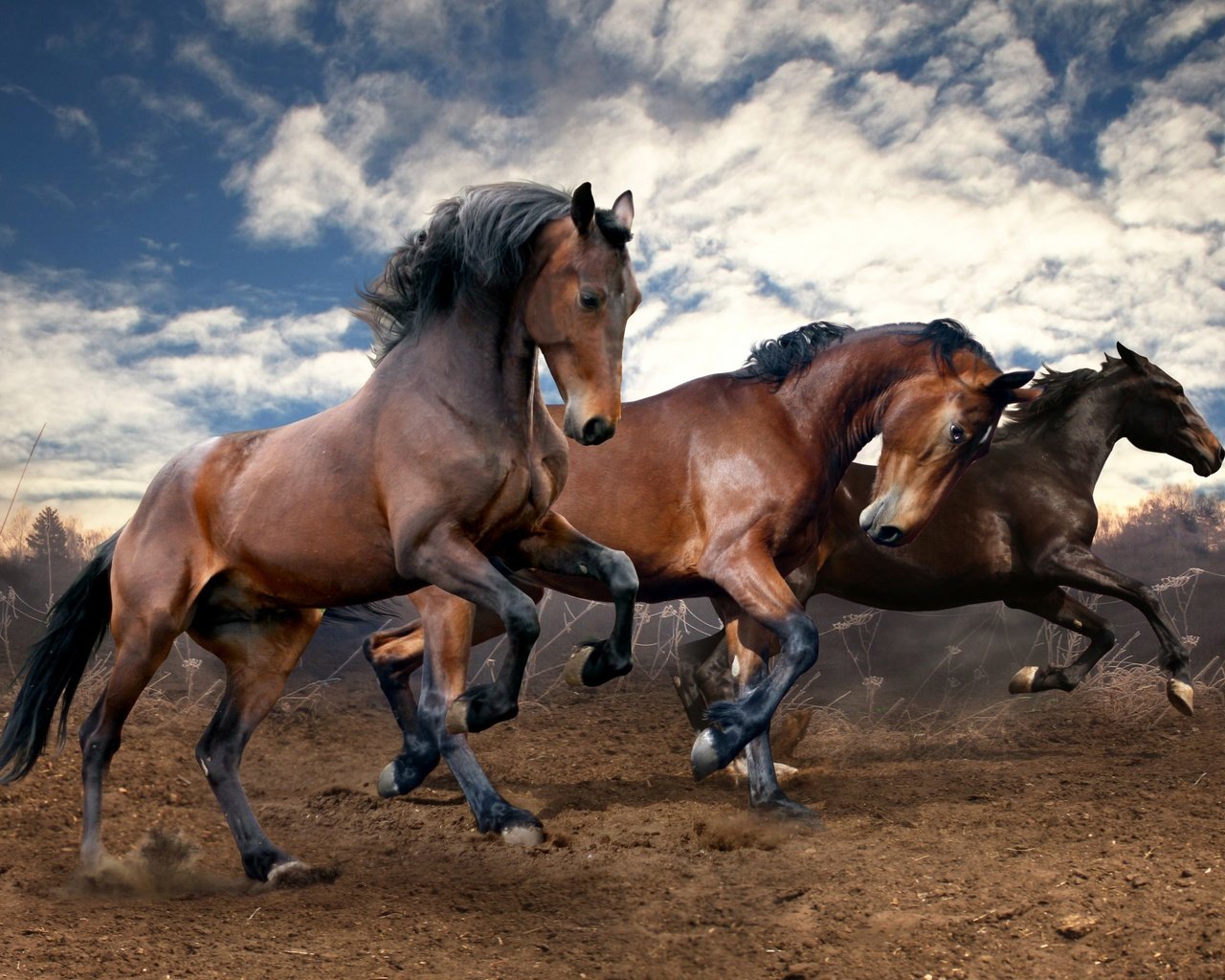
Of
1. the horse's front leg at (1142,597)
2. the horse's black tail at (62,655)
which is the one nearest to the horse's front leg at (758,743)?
the horse's front leg at (1142,597)

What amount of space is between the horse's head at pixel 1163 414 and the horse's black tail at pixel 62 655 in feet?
21.5

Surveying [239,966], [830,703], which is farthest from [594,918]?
[830,703]

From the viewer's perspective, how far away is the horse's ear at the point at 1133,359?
741 cm

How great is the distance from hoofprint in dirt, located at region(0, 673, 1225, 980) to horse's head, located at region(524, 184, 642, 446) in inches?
64.7

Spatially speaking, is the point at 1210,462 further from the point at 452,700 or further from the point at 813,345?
the point at 452,700

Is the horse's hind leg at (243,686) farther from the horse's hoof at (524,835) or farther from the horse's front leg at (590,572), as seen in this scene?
the horse's front leg at (590,572)

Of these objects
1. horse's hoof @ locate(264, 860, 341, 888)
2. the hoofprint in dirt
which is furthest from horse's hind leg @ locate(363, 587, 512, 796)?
horse's hoof @ locate(264, 860, 341, 888)

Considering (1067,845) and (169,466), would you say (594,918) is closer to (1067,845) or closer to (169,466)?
(1067,845)

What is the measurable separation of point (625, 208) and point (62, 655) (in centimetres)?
337

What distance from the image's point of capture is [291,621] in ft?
15.6

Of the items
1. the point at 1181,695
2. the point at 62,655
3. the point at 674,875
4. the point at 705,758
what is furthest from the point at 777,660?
the point at 62,655

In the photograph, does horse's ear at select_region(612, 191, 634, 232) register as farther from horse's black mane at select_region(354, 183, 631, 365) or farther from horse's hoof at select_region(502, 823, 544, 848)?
horse's hoof at select_region(502, 823, 544, 848)

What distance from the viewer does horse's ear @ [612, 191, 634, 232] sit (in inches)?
150

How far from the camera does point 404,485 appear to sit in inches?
147
